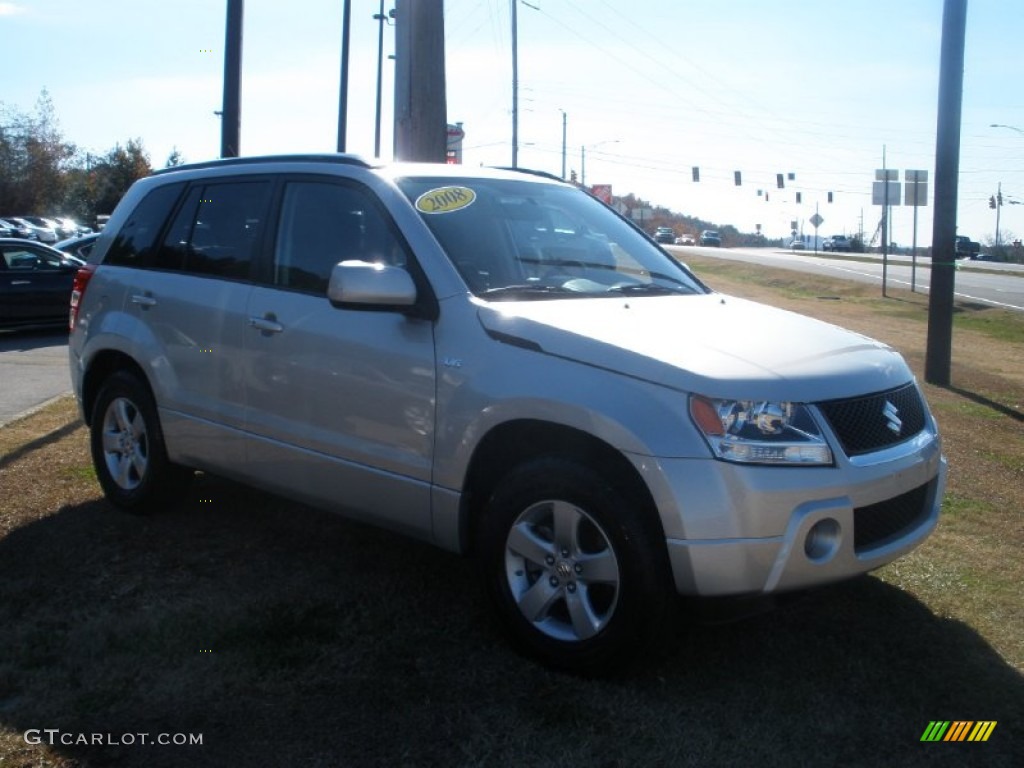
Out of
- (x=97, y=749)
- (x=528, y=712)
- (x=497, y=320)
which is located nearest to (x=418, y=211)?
(x=497, y=320)

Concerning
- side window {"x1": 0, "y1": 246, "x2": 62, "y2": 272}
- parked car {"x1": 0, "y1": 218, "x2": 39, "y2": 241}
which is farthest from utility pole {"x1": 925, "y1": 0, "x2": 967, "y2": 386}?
parked car {"x1": 0, "y1": 218, "x2": 39, "y2": 241}

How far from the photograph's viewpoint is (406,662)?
4.13m

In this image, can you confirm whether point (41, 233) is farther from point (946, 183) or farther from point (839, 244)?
point (839, 244)

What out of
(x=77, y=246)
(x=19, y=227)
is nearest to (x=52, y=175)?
(x=19, y=227)

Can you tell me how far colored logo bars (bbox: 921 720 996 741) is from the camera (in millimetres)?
3639

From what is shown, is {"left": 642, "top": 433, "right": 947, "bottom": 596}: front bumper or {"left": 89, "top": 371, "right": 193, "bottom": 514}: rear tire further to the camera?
{"left": 89, "top": 371, "right": 193, "bottom": 514}: rear tire

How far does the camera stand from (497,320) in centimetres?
422

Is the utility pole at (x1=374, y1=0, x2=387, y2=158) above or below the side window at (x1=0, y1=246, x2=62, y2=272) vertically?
above

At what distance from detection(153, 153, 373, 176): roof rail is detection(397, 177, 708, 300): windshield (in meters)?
0.33

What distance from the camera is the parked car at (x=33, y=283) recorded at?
16.0 meters

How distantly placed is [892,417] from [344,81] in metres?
28.9

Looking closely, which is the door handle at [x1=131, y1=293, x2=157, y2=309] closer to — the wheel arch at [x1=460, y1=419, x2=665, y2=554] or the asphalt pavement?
the wheel arch at [x1=460, y1=419, x2=665, y2=554]

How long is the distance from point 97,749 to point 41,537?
2.43 m

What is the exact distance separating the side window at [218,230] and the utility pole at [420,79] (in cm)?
431
